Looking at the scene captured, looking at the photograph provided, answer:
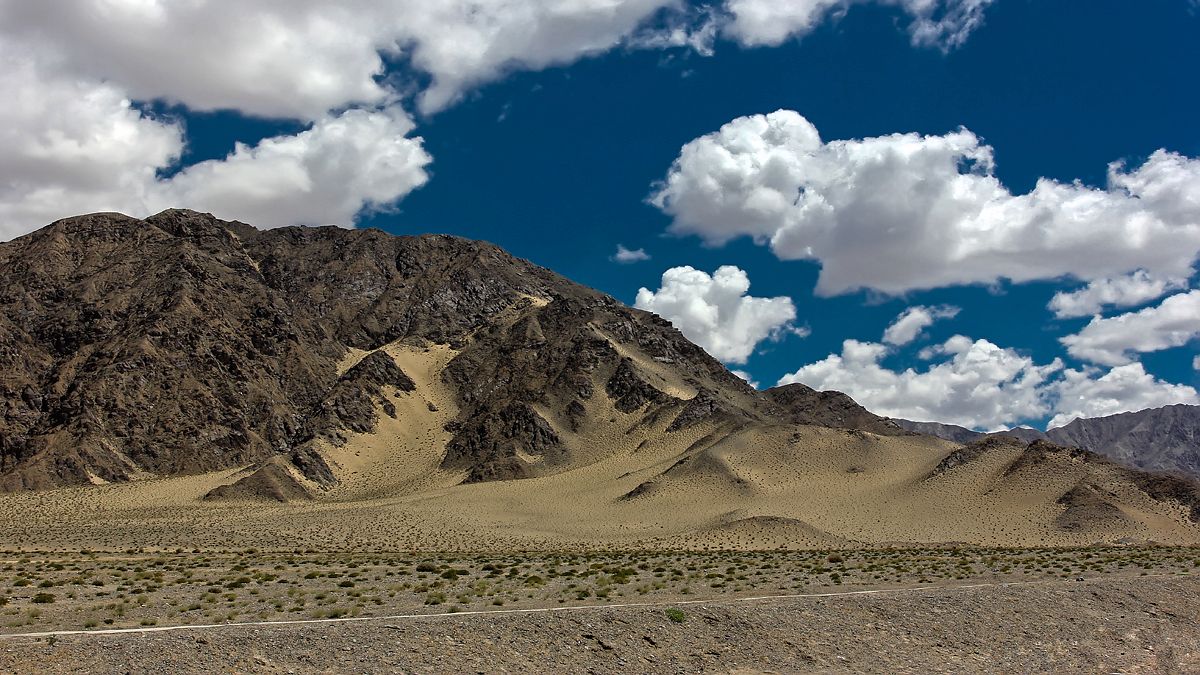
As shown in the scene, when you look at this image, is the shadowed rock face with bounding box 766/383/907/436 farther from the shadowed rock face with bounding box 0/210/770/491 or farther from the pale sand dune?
the pale sand dune

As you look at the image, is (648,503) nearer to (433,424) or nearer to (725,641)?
(433,424)

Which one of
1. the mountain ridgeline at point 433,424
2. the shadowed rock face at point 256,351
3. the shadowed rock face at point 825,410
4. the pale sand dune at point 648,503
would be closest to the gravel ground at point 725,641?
the pale sand dune at point 648,503

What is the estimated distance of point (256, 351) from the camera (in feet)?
495

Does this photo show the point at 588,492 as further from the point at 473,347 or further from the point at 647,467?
the point at 473,347

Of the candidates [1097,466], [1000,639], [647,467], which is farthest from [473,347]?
[1000,639]

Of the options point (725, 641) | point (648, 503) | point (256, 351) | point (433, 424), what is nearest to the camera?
point (725, 641)

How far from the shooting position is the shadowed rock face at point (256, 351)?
125375 mm

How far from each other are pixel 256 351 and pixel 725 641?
463ft

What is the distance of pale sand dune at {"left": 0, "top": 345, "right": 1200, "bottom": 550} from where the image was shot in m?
77.1

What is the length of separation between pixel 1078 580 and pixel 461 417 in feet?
392

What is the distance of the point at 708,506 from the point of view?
312 ft

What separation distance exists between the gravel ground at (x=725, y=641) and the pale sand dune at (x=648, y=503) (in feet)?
149

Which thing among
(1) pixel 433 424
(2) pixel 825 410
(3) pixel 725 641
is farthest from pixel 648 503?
(3) pixel 725 641

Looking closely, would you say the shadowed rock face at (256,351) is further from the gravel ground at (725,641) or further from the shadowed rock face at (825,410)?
the gravel ground at (725,641)
